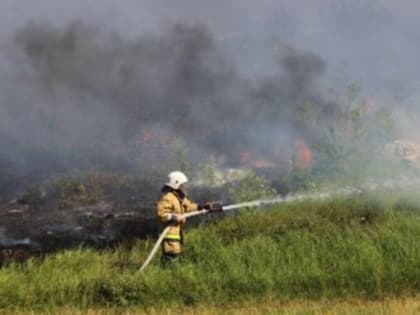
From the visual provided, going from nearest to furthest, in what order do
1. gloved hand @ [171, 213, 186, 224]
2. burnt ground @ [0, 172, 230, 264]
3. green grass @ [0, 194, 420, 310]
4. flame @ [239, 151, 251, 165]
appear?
green grass @ [0, 194, 420, 310] < gloved hand @ [171, 213, 186, 224] < burnt ground @ [0, 172, 230, 264] < flame @ [239, 151, 251, 165]

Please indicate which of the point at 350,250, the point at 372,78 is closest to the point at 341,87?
the point at 372,78

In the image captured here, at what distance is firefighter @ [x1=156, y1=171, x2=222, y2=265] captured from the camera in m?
14.4

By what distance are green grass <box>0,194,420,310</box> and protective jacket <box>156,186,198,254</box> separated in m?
0.43

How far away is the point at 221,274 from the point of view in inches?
549

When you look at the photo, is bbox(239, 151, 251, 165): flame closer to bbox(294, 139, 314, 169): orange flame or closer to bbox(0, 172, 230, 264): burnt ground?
bbox(294, 139, 314, 169): orange flame

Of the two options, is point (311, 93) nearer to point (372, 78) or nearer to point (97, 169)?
point (372, 78)

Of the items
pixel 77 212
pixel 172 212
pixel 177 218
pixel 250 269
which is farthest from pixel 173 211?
pixel 77 212

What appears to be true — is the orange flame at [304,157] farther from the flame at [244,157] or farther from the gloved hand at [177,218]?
the gloved hand at [177,218]

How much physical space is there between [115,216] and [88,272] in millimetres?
7128

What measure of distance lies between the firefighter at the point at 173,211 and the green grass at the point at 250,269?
1.11 ft

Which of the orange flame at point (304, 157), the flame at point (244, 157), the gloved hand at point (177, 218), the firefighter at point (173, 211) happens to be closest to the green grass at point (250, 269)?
the firefighter at point (173, 211)

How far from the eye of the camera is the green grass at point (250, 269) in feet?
43.2

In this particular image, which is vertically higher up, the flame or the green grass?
the flame

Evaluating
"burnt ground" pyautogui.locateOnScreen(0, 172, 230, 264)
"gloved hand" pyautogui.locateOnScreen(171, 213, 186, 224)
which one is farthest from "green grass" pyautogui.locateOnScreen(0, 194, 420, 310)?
"burnt ground" pyautogui.locateOnScreen(0, 172, 230, 264)
